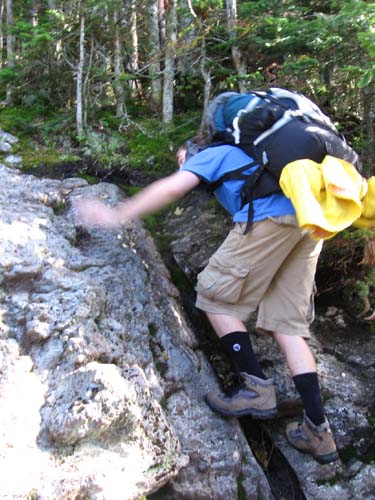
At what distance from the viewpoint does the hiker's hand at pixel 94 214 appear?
3848 mm

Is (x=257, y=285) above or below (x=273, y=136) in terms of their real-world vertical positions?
below

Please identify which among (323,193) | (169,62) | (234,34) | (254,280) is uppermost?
(234,34)

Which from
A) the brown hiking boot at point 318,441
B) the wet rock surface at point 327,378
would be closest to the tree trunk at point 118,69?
the wet rock surface at point 327,378

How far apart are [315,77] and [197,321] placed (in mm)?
3252

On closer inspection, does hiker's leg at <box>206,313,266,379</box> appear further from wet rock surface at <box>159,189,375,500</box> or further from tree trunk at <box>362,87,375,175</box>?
tree trunk at <box>362,87,375,175</box>

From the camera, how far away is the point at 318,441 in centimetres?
377

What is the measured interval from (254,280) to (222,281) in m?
0.26

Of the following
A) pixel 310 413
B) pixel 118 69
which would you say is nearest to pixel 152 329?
pixel 310 413

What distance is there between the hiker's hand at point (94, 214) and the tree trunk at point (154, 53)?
2.88 metres

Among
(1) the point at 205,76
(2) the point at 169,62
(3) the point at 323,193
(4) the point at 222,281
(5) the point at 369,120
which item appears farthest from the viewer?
(2) the point at 169,62

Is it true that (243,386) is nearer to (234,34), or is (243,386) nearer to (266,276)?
(266,276)

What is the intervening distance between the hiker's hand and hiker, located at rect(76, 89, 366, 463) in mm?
11

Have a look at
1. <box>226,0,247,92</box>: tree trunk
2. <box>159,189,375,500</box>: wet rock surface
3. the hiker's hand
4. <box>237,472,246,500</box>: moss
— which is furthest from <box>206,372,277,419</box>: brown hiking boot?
<box>226,0,247,92</box>: tree trunk

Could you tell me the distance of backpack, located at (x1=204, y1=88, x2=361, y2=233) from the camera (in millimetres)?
3551
